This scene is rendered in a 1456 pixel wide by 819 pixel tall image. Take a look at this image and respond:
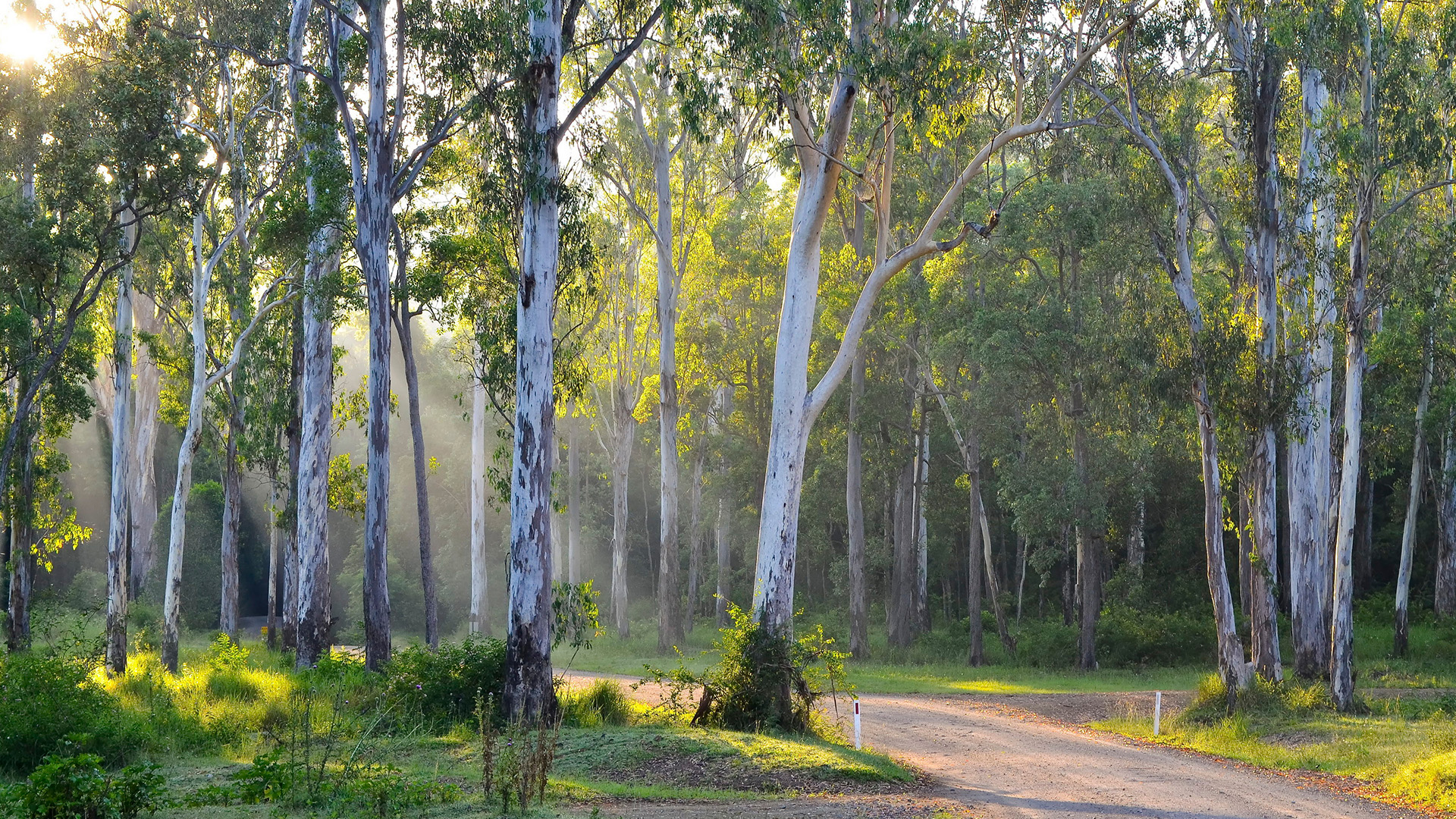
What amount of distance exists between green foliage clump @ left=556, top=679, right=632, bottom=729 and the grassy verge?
8.28 meters

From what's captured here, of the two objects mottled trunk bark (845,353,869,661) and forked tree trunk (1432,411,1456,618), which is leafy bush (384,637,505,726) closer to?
mottled trunk bark (845,353,869,661)

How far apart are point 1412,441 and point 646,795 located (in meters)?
32.9

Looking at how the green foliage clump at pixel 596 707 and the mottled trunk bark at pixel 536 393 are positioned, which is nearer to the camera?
the mottled trunk bark at pixel 536 393

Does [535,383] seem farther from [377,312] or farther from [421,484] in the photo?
[421,484]

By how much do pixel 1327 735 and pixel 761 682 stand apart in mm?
8679

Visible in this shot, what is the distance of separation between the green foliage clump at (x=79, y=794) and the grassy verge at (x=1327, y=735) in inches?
487

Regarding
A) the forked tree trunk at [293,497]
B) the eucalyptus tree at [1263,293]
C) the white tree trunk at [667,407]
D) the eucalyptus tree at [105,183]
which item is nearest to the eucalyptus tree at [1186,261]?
the eucalyptus tree at [1263,293]

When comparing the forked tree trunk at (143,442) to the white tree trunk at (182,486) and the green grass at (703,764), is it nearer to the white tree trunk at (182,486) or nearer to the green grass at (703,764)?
the white tree trunk at (182,486)

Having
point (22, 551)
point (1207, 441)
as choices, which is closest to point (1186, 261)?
point (1207, 441)

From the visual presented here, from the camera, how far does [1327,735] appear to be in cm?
1620

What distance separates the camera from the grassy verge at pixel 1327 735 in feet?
41.6

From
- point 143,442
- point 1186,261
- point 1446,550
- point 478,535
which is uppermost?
point 1186,261

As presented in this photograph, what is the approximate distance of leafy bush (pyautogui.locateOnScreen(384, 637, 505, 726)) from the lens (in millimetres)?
14586

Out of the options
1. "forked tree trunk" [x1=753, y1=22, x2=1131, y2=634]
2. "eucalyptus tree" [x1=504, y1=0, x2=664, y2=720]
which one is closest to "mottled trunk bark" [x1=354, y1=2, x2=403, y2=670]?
"eucalyptus tree" [x1=504, y1=0, x2=664, y2=720]
